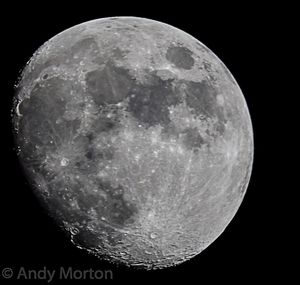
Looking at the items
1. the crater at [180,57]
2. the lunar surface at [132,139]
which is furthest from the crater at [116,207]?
the crater at [180,57]

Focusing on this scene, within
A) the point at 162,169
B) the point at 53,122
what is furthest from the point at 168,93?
the point at 53,122

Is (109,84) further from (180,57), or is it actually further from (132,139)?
(180,57)

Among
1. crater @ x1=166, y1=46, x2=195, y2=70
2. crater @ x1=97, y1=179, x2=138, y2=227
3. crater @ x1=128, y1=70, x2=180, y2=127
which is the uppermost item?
crater @ x1=166, y1=46, x2=195, y2=70

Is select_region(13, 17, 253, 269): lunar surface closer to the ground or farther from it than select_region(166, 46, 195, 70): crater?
closer to the ground

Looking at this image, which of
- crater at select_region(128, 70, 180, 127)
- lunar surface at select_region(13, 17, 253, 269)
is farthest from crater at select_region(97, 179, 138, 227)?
crater at select_region(128, 70, 180, 127)

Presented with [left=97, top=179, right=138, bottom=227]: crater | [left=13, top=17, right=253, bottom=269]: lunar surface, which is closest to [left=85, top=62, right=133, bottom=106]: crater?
[left=13, top=17, right=253, bottom=269]: lunar surface

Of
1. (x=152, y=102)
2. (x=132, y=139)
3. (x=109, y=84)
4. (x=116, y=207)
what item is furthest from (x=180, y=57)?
(x=116, y=207)

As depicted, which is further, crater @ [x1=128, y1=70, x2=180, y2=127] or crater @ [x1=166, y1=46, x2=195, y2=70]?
crater @ [x1=166, y1=46, x2=195, y2=70]

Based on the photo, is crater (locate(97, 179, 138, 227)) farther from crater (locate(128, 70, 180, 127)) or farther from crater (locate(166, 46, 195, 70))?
crater (locate(166, 46, 195, 70))

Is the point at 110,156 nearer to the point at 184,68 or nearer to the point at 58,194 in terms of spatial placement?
the point at 58,194
